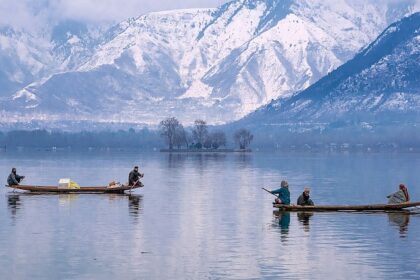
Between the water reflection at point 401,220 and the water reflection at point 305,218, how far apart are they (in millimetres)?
7358

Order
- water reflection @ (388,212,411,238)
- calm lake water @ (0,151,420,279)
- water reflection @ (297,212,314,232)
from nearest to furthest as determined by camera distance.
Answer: calm lake water @ (0,151,420,279) < water reflection @ (388,212,411,238) < water reflection @ (297,212,314,232)

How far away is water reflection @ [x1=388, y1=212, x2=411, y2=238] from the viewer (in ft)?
298

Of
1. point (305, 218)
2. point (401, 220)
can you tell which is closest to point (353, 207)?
point (305, 218)

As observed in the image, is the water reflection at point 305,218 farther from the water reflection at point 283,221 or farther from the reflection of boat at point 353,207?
the water reflection at point 283,221

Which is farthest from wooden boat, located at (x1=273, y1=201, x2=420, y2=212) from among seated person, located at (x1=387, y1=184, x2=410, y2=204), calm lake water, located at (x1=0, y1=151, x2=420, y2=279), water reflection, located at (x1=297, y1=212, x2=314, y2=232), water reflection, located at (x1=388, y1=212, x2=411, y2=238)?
calm lake water, located at (x1=0, y1=151, x2=420, y2=279)

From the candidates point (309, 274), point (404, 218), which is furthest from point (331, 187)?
point (309, 274)

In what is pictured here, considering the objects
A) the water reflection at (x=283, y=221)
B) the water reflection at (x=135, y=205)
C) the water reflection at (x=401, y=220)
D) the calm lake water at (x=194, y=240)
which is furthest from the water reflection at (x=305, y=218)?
the water reflection at (x=135, y=205)

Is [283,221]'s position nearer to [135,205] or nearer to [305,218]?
[305,218]

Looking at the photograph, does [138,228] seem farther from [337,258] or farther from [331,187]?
[331,187]

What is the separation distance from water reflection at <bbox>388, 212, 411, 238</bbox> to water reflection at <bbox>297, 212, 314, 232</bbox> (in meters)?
7.36

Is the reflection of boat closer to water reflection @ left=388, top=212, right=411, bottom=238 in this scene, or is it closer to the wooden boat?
the wooden boat

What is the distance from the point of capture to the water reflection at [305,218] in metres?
94.4

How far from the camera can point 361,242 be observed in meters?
84.0

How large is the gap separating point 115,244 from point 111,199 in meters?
45.9
